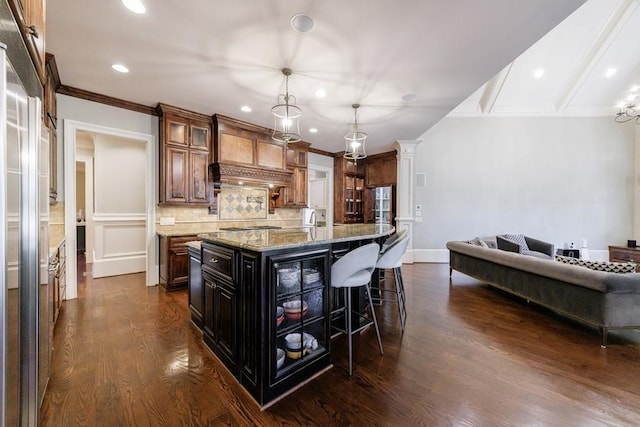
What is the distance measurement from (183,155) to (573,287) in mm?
5099

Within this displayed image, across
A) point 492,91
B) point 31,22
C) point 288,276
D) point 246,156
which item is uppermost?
point 492,91

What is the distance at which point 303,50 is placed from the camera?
2.44 meters

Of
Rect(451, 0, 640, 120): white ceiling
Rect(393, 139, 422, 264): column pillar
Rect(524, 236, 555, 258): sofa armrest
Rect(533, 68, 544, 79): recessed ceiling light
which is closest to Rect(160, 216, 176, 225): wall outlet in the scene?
Rect(393, 139, 422, 264): column pillar

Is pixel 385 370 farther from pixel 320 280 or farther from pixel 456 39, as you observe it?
pixel 456 39

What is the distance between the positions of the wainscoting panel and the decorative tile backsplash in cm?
165

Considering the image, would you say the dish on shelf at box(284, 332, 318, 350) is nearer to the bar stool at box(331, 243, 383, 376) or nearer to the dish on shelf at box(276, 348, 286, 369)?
the dish on shelf at box(276, 348, 286, 369)

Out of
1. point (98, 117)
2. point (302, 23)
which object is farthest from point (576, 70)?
point (98, 117)

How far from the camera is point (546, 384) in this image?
5.92 feet

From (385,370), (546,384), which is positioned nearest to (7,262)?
(385,370)

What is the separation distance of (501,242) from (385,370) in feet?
12.4

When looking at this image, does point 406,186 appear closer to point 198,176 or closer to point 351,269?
point 198,176

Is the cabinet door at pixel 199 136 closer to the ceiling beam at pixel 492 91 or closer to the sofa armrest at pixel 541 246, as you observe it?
the ceiling beam at pixel 492 91

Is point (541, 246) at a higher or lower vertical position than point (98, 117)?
lower

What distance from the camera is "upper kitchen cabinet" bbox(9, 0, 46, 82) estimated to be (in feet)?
3.12
